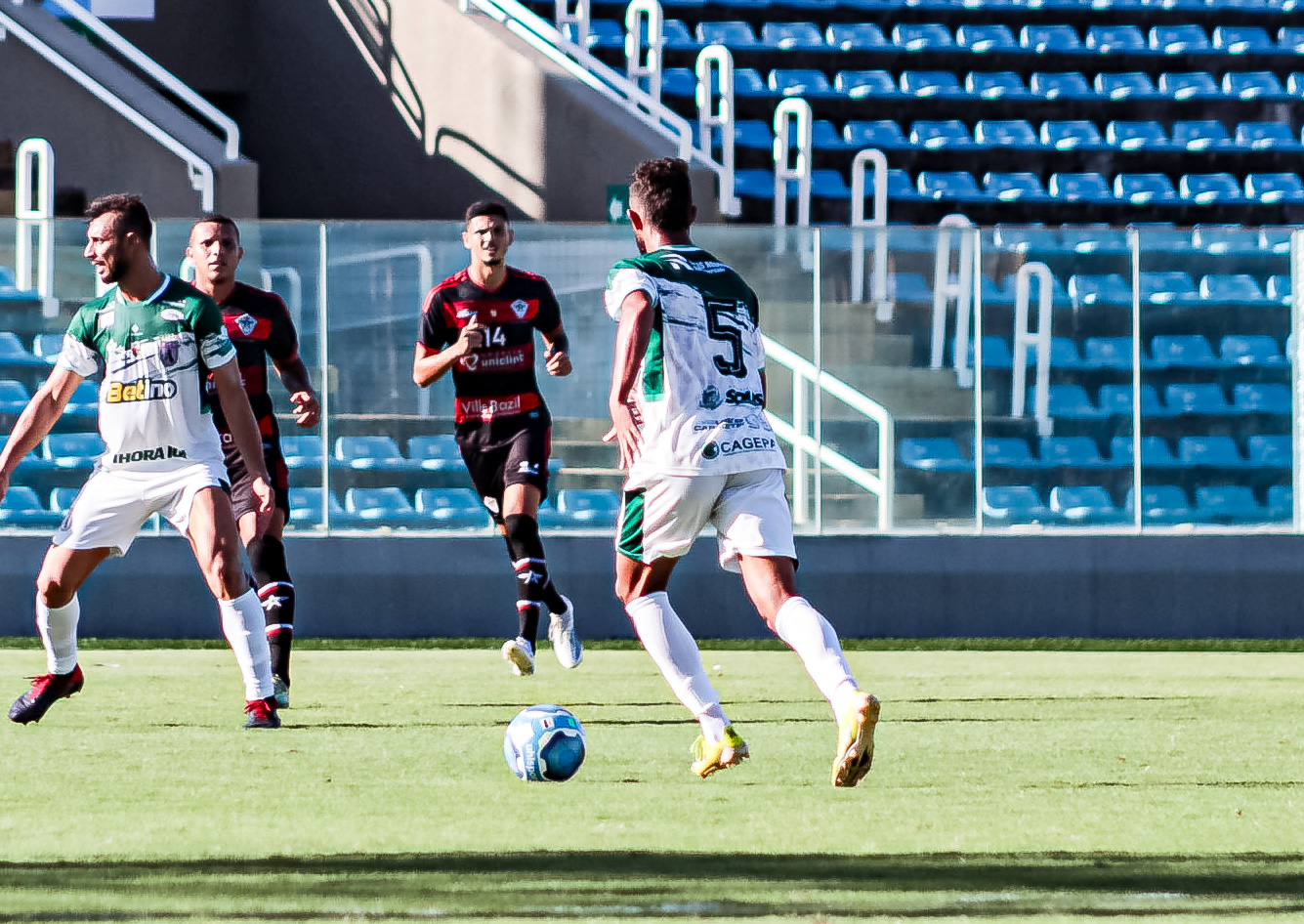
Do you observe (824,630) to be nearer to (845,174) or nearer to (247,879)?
(247,879)

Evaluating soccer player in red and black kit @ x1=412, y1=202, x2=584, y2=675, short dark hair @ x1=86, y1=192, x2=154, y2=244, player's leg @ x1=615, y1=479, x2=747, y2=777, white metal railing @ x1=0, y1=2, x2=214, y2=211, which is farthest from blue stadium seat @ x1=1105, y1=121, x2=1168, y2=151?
player's leg @ x1=615, y1=479, x2=747, y2=777

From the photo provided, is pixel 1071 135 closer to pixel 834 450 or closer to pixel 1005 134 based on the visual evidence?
pixel 1005 134

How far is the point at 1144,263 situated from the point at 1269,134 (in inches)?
283

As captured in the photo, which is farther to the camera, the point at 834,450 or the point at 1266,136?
the point at 1266,136

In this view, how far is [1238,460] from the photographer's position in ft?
45.0

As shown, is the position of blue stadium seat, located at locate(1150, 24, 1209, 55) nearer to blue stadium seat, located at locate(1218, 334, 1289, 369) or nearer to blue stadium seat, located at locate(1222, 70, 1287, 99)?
blue stadium seat, located at locate(1222, 70, 1287, 99)

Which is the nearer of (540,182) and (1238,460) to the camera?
(1238,460)

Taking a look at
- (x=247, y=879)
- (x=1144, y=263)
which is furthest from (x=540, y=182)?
(x=247, y=879)

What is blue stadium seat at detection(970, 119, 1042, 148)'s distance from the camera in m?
19.5

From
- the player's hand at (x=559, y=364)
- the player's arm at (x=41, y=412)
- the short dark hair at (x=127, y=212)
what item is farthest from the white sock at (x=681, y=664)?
the player's hand at (x=559, y=364)

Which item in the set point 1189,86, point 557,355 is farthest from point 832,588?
point 1189,86

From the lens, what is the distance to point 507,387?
10359 mm

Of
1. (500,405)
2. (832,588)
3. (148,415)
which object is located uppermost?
(500,405)

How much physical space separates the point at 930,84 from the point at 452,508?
8424 mm
